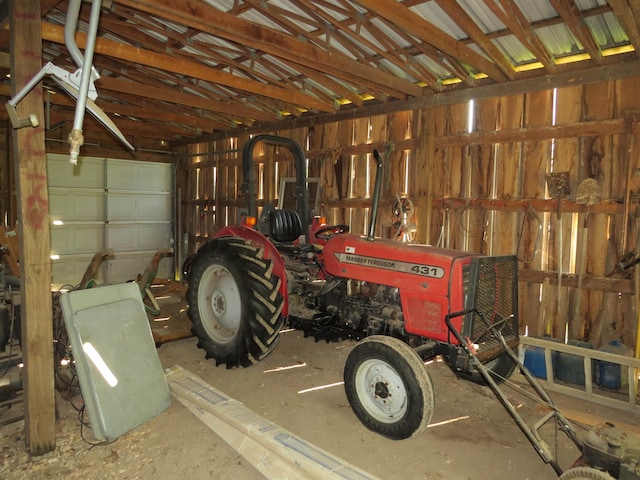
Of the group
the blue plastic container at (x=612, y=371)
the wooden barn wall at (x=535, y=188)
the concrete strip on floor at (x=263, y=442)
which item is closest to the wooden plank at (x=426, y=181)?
the wooden barn wall at (x=535, y=188)

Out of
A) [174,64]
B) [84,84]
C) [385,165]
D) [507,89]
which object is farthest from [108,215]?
[507,89]

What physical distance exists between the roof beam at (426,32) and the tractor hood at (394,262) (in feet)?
5.29

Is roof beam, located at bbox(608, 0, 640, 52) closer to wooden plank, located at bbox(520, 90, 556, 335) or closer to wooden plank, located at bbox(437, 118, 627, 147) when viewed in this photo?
wooden plank, located at bbox(437, 118, 627, 147)

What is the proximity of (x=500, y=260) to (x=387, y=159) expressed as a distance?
2.70 m

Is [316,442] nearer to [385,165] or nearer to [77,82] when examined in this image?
[77,82]

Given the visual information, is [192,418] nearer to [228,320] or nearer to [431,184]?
[228,320]

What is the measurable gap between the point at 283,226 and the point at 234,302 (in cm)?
86

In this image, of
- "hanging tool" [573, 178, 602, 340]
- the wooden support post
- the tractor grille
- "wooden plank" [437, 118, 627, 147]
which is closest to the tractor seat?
"wooden plank" [437, 118, 627, 147]

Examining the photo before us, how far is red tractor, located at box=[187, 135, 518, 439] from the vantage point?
276cm

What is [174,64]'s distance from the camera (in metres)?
4.26

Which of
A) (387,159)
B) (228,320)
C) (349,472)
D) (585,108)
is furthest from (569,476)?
(387,159)

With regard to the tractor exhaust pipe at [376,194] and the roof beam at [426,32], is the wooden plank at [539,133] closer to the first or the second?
the roof beam at [426,32]

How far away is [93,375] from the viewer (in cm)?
262

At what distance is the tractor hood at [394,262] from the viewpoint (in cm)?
289
